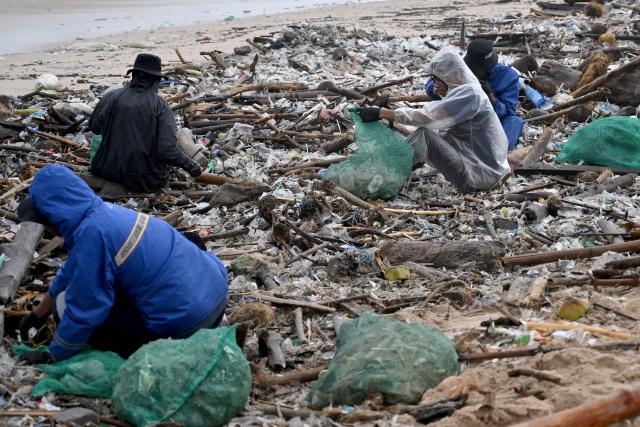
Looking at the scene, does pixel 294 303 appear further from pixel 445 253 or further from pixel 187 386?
pixel 187 386

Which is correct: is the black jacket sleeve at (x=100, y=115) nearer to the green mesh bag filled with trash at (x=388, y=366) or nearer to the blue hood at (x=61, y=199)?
the blue hood at (x=61, y=199)

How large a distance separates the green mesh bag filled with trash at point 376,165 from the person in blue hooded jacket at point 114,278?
338 centimetres

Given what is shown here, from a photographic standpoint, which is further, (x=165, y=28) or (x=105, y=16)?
(x=105, y=16)

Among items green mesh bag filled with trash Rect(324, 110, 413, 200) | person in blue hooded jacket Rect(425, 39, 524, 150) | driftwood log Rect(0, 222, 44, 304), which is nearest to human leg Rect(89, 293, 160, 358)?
driftwood log Rect(0, 222, 44, 304)

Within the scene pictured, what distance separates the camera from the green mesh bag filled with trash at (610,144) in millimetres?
9484

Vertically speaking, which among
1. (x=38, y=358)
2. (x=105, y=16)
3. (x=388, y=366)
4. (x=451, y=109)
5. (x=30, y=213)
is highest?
(x=30, y=213)

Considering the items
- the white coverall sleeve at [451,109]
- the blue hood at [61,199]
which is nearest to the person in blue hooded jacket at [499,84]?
the white coverall sleeve at [451,109]

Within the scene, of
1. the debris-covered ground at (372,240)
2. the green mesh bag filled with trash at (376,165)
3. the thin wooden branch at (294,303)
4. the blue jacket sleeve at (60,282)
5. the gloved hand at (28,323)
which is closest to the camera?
the debris-covered ground at (372,240)

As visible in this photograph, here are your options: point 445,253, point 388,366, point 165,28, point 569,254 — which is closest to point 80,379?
point 388,366

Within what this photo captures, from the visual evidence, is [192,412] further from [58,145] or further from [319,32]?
[319,32]

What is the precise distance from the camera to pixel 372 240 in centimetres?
768

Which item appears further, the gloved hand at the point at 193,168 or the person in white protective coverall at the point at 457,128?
the gloved hand at the point at 193,168

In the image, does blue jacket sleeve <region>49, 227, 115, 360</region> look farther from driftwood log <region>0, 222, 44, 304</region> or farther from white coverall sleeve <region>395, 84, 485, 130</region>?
white coverall sleeve <region>395, 84, 485, 130</region>

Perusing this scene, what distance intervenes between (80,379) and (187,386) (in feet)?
2.58
